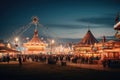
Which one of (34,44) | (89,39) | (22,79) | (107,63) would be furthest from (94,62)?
(34,44)

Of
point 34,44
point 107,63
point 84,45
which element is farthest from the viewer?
point 34,44

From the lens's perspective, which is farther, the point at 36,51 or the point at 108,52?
the point at 36,51

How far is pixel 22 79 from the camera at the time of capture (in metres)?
17.8

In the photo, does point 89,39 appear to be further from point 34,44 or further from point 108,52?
point 108,52

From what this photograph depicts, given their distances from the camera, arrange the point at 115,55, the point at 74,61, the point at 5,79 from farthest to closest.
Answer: the point at 74,61
the point at 115,55
the point at 5,79

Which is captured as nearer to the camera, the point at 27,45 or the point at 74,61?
the point at 74,61

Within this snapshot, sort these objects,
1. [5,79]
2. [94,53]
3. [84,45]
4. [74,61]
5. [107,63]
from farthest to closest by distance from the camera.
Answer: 1. [84,45]
2. [94,53]
3. [74,61]
4. [107,63]
5. [5,79]

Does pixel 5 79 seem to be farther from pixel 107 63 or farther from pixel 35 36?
pixel 35 36

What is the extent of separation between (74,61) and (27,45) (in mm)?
42830

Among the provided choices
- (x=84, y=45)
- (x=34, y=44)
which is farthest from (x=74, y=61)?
(x=34, y=44)

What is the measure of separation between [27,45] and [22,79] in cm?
7143

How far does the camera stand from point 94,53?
5788cm

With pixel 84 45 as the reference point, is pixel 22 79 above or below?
below

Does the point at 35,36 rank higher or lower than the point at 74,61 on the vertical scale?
higher
